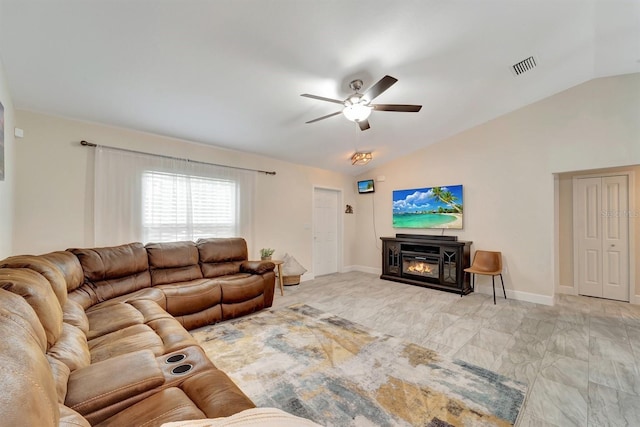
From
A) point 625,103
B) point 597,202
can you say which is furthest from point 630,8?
point 597,202

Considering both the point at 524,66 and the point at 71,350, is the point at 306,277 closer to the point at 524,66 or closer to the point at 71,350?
the point at 71,350

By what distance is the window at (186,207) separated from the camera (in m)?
3.59

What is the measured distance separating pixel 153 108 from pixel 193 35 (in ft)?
4.14

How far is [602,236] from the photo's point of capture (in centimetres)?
412

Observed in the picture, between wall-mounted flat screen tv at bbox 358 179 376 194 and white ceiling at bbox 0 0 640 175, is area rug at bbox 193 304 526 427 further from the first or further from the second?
wall-mounted flat screen tv at bbox 358 179 376 194

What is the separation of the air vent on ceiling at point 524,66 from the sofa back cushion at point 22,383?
4.38 metres

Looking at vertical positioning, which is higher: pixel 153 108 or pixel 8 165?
pixel 153 108

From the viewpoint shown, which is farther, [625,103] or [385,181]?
[385,181]

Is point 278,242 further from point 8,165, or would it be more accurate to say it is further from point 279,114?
point 8,165

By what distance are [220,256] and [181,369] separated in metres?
2.40

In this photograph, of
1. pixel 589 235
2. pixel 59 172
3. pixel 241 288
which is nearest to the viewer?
pixel 59 172

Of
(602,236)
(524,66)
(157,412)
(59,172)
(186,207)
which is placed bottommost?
(157,412)

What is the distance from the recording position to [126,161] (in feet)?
11.1

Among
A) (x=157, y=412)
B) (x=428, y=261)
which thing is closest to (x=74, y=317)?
(x=157, y=412)
